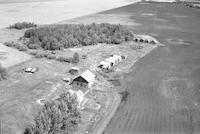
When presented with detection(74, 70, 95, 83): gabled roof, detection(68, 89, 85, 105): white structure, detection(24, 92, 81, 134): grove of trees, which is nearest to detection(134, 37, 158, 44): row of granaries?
detection(74, 70, 95, 83): gabled roof

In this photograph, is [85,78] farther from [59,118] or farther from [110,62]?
[110,62]

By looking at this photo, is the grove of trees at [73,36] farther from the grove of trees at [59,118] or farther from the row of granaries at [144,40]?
the grove of trees at [59,118]

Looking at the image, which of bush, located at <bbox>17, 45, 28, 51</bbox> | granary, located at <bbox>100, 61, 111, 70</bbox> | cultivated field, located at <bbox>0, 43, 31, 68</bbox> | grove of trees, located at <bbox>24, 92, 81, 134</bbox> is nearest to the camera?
grove of trees, located at <bbox>24, 92, 81, 134</bbox>

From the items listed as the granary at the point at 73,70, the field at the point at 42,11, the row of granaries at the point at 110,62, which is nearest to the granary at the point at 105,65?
the row of granaries at the point at 110,62

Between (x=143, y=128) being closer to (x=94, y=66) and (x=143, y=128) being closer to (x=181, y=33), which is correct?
(x=94, y=66)

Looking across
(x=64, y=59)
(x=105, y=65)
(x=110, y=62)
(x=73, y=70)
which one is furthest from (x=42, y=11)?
(x=73, y=70)

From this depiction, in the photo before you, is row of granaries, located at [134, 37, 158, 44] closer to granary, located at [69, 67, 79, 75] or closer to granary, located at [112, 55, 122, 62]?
granary, located at [112, 55, 122, 62]

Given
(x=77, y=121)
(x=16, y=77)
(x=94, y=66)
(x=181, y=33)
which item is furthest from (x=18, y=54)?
(x=181, y=33)

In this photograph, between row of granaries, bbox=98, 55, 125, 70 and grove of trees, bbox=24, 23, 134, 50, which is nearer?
row of granaries, bbox=98, 55, 125, 70
